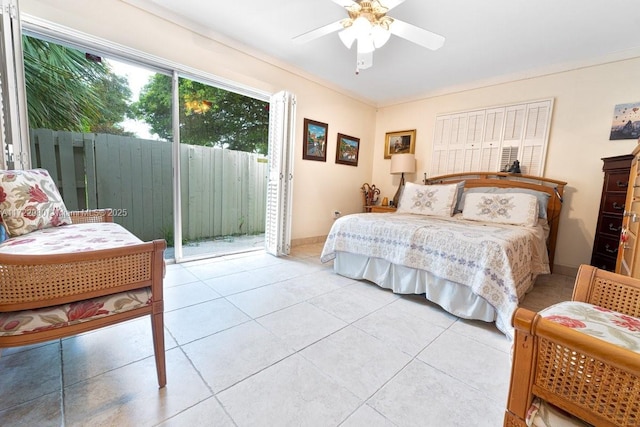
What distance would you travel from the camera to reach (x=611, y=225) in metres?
2.45

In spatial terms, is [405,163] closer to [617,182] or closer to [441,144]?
[441,144]

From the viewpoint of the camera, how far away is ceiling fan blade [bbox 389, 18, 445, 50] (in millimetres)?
1875

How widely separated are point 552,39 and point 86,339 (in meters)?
4.48

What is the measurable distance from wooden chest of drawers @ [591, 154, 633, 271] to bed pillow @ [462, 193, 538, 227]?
572 millimetres

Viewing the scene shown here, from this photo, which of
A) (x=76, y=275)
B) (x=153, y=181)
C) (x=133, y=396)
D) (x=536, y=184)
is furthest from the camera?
(x=153, y=181)

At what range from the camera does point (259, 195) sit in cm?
463

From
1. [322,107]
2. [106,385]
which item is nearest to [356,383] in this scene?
[106,385]

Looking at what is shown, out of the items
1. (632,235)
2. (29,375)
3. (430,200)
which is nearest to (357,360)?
(29,375)

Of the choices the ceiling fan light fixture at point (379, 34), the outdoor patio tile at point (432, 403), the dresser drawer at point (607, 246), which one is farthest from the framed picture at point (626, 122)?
the outdoor patio tile at point (432, 403)

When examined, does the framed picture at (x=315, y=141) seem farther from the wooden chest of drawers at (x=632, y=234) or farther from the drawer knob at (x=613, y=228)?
the drawer knob at (x=613, y=228)

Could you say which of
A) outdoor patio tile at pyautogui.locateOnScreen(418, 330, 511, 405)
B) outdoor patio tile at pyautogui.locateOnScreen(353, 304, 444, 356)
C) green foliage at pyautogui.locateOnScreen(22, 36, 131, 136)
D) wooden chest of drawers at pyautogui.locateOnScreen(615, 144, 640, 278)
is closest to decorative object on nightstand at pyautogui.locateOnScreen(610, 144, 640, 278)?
wooden chest of drawers at pyautogui.locateOnScreen(615, 144, 640, 278)

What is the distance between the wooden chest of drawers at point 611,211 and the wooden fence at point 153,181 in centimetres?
433

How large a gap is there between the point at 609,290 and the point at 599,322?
1.06 ft

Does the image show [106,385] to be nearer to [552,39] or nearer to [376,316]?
[376,316]
